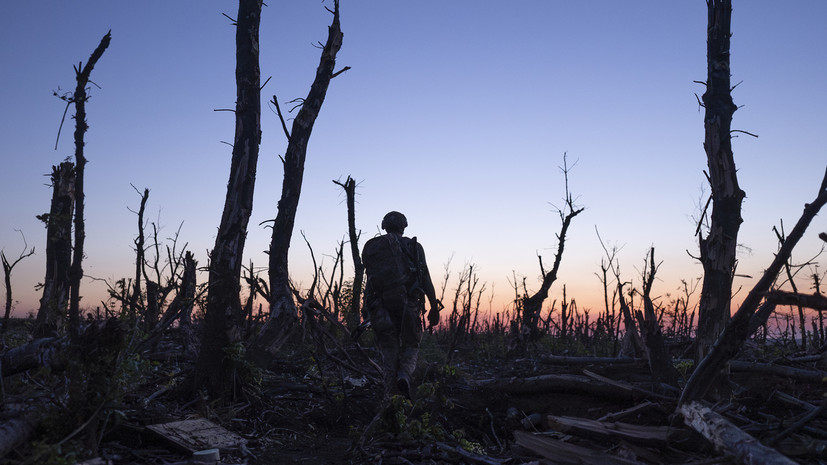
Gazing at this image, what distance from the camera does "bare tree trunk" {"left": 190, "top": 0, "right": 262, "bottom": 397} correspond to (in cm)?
684

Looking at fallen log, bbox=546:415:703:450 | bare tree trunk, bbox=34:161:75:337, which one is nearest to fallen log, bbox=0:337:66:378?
fallen log, bbox=546:415:703:450

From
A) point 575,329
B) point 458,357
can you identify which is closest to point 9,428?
point 458,357

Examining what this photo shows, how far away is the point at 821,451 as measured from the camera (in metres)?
4.07

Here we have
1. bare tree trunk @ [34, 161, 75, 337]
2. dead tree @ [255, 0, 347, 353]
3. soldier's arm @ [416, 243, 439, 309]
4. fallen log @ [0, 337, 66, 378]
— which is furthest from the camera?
bare tree trunk @ [34, 161, 75, 337]

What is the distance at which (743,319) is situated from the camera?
4773 millimetres

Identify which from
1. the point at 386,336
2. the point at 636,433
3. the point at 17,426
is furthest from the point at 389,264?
the point at 17,426

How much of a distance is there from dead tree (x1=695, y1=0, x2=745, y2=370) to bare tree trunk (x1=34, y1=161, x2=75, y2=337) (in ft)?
47.0

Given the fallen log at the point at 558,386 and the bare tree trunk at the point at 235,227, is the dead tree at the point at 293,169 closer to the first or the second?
the bare tree trunk at the point at 235,227

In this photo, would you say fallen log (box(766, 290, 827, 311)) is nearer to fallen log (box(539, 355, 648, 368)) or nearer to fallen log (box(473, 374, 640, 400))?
fallen log (box(473, 374, 640, 400))

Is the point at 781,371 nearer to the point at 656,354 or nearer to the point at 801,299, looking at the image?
the point at 656,354

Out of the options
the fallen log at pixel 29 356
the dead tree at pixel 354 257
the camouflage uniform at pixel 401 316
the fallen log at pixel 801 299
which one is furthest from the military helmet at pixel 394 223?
the dead tree at pixel 354 257

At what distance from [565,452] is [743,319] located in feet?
6.39

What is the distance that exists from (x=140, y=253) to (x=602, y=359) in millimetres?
15640

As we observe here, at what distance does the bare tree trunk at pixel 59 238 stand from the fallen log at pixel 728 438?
1438 cm
